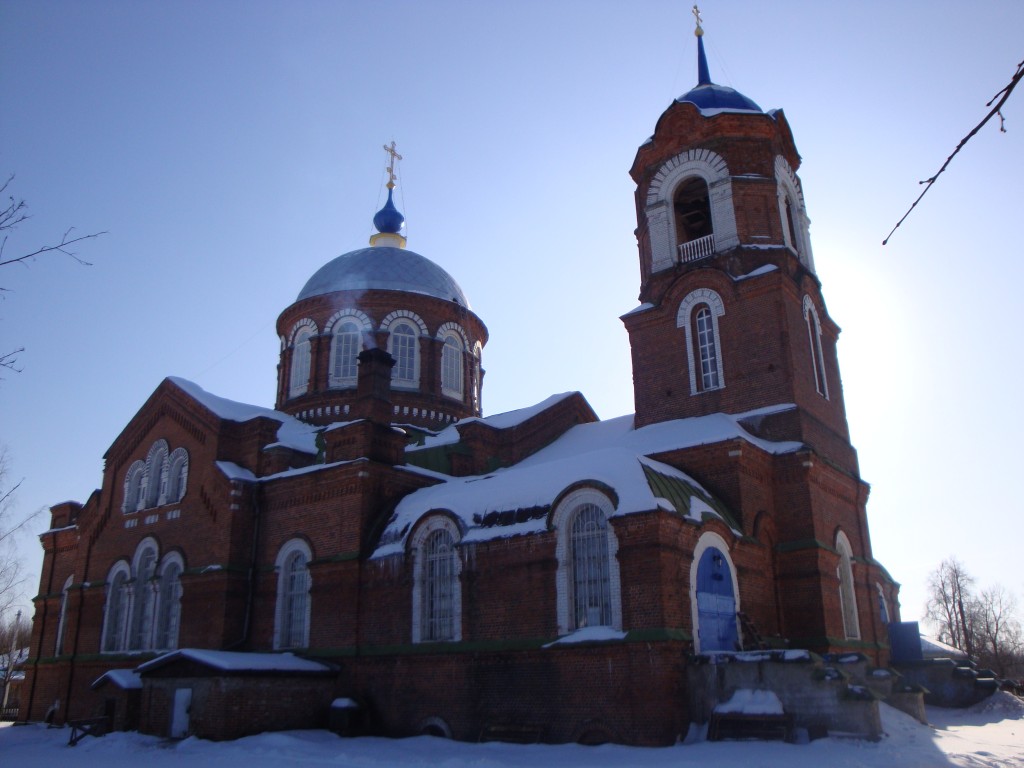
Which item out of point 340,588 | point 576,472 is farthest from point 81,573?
point 576,472

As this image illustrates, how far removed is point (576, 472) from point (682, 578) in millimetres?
2547

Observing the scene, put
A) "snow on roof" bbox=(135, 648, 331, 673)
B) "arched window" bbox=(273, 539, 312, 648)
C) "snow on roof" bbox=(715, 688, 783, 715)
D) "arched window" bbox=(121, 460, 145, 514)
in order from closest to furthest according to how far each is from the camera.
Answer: "snow on roof" bbox=(715, 688, 783, 715)
"snow on roof" bbox=(135, 648, 331, 673)
"arched window" bbox=(273, 539, 312, 648)
"arched window" bbox=(121, 460, 145, 514)

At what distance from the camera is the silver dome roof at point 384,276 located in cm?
2539

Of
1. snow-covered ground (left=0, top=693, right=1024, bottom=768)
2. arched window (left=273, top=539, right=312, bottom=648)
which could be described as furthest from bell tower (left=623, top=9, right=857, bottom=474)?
arched window (left=273, top=539, right=312, bottom=648)

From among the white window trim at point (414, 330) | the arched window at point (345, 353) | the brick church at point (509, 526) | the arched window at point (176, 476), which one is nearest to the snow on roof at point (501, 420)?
the brick church at point (509, 526)

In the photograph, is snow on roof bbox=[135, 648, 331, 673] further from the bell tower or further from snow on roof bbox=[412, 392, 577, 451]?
the bell tower

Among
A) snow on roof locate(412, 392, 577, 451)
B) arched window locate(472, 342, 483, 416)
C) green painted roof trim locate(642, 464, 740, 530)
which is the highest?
arched window locate(472, 342, 483, 416)

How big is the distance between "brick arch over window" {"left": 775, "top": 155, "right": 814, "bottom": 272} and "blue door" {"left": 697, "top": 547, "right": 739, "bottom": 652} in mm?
8495

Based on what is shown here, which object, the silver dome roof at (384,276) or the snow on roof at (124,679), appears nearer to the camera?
the snow on roof at (124,679)

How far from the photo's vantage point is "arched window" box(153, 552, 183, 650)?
1900 cm

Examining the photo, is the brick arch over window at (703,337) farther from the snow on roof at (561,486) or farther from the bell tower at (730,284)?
the snow on roof at (561,486)

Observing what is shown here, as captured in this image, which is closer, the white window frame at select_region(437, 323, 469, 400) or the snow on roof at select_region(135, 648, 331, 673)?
the snow on roof at select_region(135, 648, 331, 673)

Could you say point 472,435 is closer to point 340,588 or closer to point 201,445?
point 340,588

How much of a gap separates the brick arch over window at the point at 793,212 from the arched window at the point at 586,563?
8973 millimetres
